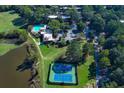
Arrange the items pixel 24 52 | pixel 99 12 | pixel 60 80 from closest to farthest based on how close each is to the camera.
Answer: pixel 60 80, pixel 24 52, pixel 99 12

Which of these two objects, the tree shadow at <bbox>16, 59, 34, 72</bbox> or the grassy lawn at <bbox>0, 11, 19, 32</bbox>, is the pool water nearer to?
the grassy lawn at <bbox>0, 11, 19, 32</bbox>

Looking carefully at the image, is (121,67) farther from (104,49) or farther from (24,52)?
(24,52)

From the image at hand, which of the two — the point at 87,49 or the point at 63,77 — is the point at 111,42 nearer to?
the point at 87,49

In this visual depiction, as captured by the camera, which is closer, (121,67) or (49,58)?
(121,67)

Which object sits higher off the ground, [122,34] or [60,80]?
[122,34]

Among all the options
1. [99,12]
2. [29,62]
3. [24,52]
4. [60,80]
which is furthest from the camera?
[99,12]

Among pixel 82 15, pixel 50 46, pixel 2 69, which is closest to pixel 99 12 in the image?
pixel 82 15

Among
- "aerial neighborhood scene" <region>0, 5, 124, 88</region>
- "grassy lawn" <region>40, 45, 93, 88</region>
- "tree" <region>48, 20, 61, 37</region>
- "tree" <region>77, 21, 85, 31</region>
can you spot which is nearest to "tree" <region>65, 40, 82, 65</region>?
"aerial neighborhood scene" <region>0, 5, 124, 88</region>
